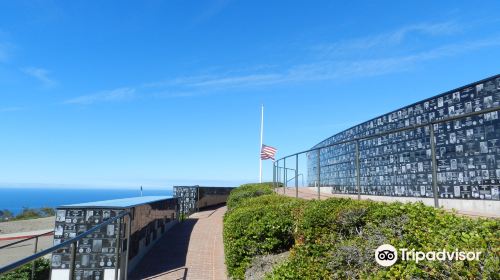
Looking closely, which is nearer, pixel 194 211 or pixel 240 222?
pixel 240 222

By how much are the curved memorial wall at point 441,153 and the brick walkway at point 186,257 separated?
4.53 m

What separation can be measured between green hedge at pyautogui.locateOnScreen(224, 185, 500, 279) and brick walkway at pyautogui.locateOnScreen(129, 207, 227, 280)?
160 cm

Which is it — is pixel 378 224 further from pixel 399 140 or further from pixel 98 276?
pixel 98 276

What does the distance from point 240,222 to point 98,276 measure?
157 inches

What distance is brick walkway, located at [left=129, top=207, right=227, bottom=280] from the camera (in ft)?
29.2

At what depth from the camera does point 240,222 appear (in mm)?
7961

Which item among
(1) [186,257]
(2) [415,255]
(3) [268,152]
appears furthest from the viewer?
(3) [268,152]

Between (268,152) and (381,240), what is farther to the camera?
(268,152)

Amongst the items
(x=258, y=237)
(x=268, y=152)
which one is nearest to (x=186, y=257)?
(x=258, y=237)

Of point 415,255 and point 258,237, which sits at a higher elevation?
point 415,255

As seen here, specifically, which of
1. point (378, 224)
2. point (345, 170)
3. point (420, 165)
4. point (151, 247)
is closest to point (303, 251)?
point (378, 224)

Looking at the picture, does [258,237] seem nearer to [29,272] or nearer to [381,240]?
[381,240]

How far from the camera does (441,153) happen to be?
25.2ft

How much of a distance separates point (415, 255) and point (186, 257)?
26.8 feet
